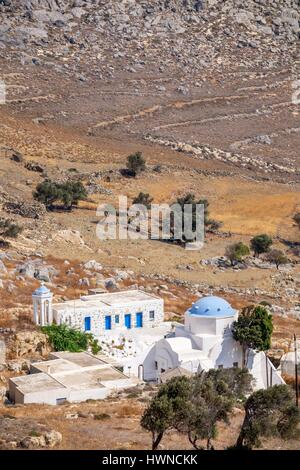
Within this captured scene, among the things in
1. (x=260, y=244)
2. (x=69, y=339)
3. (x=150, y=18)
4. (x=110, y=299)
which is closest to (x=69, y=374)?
(x=69, y=339)

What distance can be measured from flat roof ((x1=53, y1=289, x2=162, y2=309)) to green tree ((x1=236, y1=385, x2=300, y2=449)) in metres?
11.1

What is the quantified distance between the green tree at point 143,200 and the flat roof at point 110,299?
20272 millimetres

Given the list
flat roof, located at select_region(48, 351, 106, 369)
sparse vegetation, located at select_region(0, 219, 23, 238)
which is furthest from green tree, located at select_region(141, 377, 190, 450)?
sparse vegetation, located at select_region(0, 219, 23, 238)

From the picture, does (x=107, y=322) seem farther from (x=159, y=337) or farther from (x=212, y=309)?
(x=212, y=309)

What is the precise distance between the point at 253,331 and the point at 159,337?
358cm

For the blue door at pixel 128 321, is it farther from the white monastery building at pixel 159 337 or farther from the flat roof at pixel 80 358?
the flat roof at pixel 80 358

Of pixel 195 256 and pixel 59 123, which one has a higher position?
pixel 59 123

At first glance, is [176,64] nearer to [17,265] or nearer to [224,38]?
[224,38]

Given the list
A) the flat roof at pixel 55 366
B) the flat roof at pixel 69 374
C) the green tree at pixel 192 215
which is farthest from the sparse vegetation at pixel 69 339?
the green tree at pixel 192 215

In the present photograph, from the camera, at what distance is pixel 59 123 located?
7912 centimetres

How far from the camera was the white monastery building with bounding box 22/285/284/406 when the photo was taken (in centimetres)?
3247

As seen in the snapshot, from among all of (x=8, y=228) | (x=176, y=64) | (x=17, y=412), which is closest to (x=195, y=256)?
(x=8, y=228)

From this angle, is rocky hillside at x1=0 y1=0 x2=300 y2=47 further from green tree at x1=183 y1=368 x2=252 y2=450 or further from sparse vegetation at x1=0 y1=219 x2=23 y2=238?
green tree at x1=183 y1=368 x2=252 y2=450

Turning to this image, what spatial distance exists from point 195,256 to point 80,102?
38.5m
